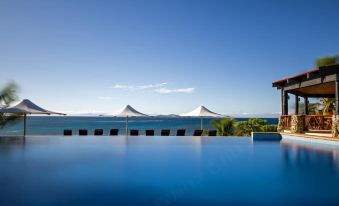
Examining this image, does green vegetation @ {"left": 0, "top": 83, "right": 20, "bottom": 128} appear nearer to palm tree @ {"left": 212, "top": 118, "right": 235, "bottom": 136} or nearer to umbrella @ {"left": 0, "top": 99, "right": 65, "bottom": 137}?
umbrella @ {"left": 0, "top": 99, "right": 65, "bottom": 137}

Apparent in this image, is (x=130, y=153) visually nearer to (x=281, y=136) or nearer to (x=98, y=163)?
(x=98, y=163)

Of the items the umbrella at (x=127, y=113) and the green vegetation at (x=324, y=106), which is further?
the green vegetation at (x=324, y=106)

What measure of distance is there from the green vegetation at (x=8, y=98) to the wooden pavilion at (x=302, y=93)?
18.7 metres

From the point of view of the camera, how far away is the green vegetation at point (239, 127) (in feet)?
74.0

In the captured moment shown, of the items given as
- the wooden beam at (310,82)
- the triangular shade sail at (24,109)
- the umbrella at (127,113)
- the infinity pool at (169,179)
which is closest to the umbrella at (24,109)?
the triangular shade sail at (24,109)

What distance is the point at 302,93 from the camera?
68.1ft

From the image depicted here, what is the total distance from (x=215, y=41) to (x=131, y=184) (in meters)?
18.3

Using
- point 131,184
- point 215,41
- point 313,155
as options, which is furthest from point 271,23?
point 131,184

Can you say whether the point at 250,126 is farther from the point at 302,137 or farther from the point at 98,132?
the point at 98,132

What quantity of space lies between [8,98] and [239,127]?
18.3m

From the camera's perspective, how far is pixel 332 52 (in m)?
24.8

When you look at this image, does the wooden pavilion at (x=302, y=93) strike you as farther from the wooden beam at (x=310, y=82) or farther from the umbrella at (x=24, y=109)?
the umbrella at (x=24, y=109)

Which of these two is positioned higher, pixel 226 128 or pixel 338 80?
pixel 338 80

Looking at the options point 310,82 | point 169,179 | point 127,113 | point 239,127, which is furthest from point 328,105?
point 169,179
